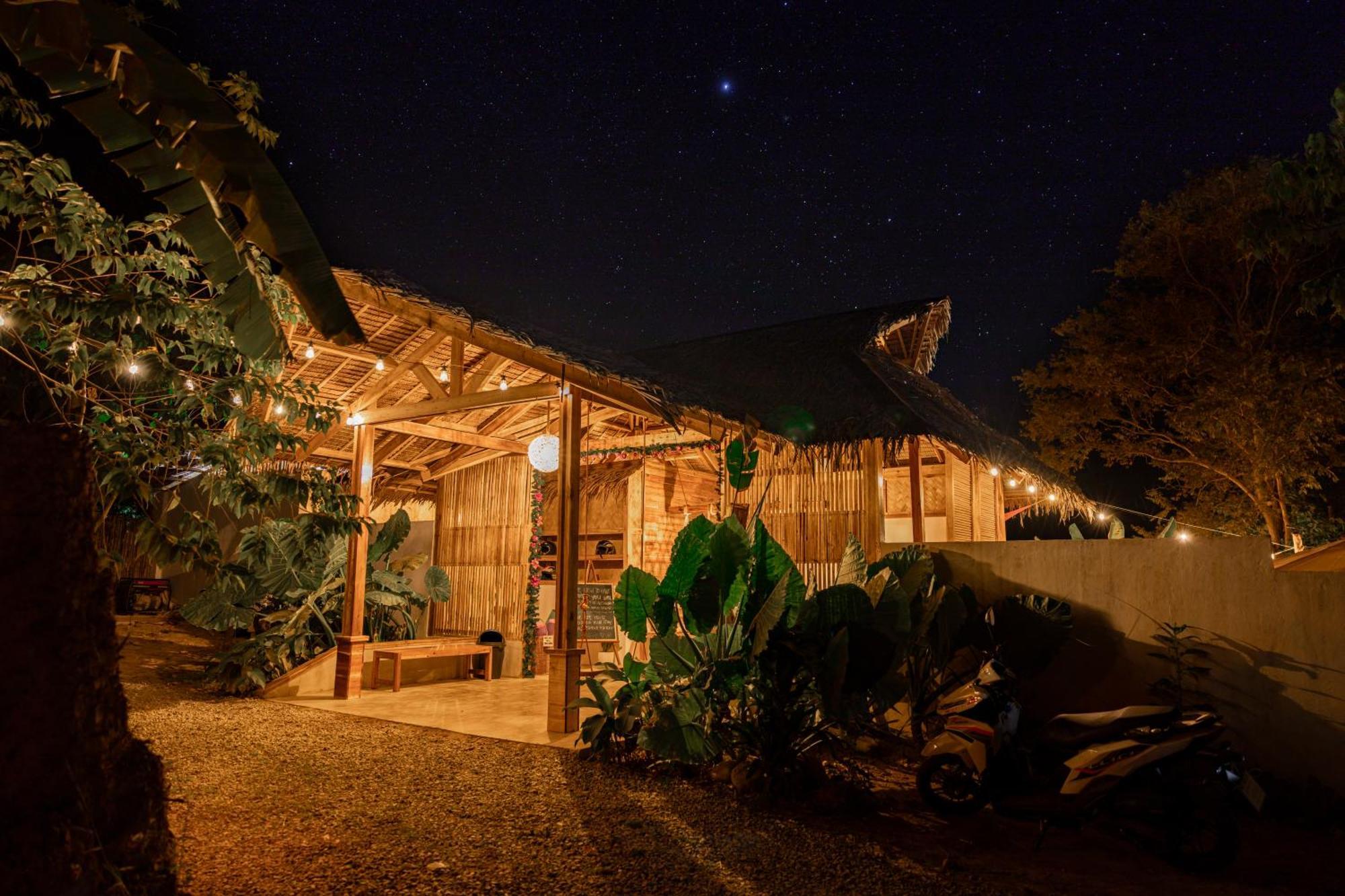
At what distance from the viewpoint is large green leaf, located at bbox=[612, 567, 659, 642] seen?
595cm

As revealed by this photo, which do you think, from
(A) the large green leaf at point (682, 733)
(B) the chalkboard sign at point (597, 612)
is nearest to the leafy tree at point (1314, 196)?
(A) the large green leaf at point (682, 733)

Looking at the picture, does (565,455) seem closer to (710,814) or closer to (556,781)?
(556,781)

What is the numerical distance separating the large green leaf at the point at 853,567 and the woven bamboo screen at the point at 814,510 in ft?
5.61

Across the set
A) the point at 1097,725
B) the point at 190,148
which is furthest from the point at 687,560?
the point at 190,148

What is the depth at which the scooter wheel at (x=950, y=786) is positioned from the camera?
187 inches

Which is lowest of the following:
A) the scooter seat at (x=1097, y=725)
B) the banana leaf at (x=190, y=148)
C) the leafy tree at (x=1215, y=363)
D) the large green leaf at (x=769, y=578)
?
the scooter seat at (x=1097, y=725)

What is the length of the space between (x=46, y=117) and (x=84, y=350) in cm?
200

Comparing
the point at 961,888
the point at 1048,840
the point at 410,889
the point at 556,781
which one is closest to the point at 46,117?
the point at 410,889

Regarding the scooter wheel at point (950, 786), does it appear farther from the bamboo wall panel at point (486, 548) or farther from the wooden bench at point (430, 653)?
the bamboo wall panel at point (486, 548)

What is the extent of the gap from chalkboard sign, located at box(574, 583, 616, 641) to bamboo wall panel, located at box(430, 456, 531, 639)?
2.52 meters

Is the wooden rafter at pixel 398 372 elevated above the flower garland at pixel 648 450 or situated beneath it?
elevated above

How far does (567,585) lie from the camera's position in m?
7.21

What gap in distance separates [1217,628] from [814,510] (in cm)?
397

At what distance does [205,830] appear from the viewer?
163 inches
